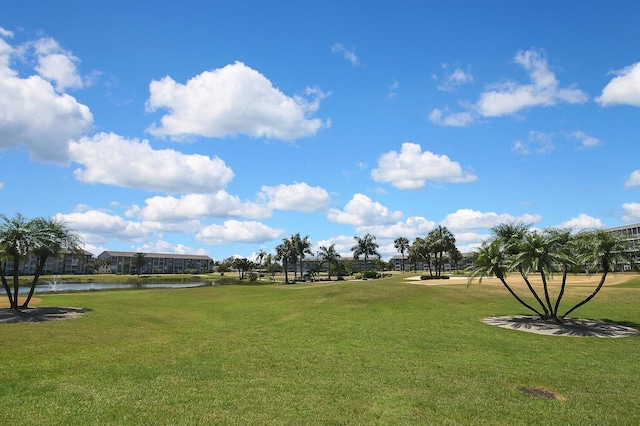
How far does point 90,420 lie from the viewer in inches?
428

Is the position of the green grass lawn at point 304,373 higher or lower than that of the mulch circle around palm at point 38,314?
lower

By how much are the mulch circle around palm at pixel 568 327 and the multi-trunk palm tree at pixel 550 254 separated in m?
1.30

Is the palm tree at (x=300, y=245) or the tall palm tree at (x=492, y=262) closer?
the tall palm tree at (x=492, y=262)

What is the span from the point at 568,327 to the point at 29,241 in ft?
140

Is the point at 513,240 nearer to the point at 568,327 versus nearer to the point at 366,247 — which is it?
the point at 568,327

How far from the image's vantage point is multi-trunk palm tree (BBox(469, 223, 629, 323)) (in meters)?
30.0

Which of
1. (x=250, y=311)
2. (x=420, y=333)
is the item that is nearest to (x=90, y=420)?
(x=420, y=333)

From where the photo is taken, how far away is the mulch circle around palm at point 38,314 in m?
27.4

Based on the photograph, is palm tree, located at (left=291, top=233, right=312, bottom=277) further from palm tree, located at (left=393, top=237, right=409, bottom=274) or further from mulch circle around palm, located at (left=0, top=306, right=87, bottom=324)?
mulch circle around palm, located at (left=0, top=306, right=87, bottom=324)

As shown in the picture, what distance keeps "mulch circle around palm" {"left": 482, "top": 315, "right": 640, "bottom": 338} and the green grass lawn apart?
6.31 feet

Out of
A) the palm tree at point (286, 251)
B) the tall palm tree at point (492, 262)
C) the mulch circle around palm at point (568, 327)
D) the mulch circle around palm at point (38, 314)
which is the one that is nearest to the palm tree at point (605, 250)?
the mulch circle around palm at point (568, 327)

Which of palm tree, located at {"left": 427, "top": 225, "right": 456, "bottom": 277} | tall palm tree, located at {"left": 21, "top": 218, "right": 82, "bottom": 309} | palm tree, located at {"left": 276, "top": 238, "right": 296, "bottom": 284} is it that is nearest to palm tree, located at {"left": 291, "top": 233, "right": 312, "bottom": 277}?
palm tree, located at {"left": 276, "top": 238, "right": 296, "bottom": 284}

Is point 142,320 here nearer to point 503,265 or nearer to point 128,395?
point 128,395

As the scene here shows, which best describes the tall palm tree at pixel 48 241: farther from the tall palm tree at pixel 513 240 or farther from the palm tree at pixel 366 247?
the palm tree at pixel 366 247
